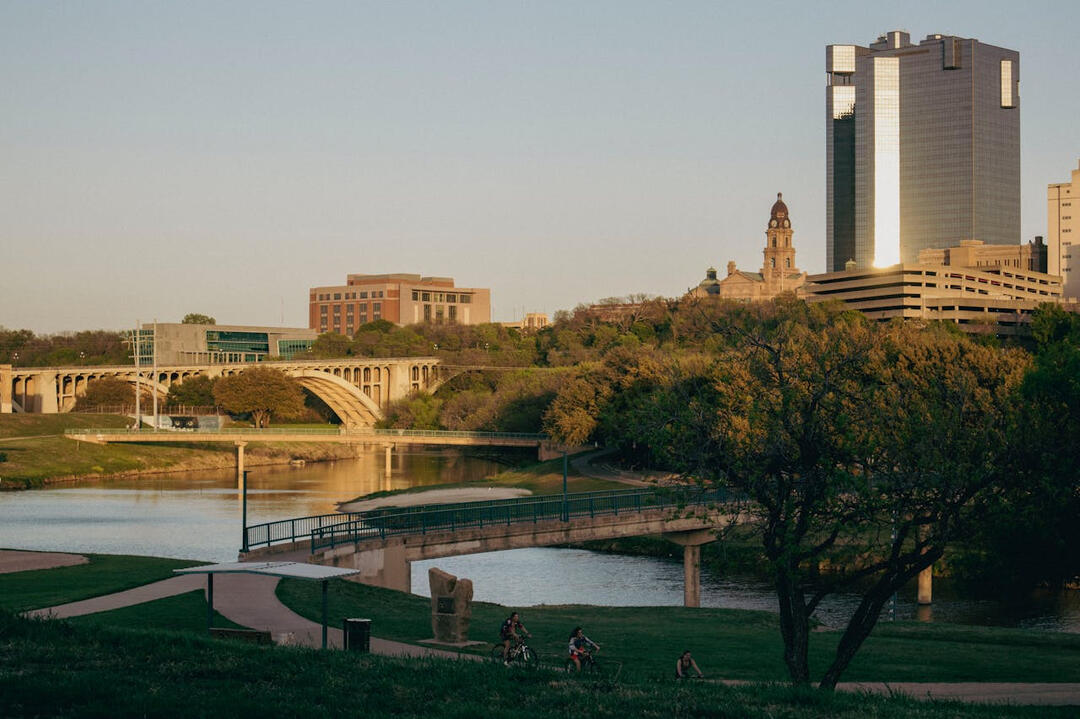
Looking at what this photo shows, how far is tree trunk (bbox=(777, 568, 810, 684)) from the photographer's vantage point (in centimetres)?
1933

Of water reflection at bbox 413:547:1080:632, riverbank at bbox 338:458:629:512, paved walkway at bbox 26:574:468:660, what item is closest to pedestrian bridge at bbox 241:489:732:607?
water reflection at bbox 413:547:1080:632

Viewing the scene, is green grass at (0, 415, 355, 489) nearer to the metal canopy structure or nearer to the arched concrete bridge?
the arched concrete bridge

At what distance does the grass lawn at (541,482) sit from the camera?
241ft

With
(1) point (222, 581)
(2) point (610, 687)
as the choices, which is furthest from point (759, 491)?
(1) point (222, 581)

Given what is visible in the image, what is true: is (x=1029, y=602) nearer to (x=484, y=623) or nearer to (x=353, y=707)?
(x=484, y=623)

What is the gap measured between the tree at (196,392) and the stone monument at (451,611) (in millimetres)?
111947

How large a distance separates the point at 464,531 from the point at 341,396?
10087cm

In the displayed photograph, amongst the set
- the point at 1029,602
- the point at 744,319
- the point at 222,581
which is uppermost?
the point at 744,319

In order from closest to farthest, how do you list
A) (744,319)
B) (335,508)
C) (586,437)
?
(744,319), (335,508), (586,437)

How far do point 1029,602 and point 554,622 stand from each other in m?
23.0

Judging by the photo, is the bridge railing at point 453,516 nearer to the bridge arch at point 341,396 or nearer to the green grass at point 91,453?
the green grass at point 91,453

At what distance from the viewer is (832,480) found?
20.7 metres

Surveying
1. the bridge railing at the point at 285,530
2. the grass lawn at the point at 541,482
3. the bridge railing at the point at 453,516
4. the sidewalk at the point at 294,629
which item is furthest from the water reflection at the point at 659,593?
the grass lawn at the point at 541,482

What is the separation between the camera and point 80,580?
3253 cm
